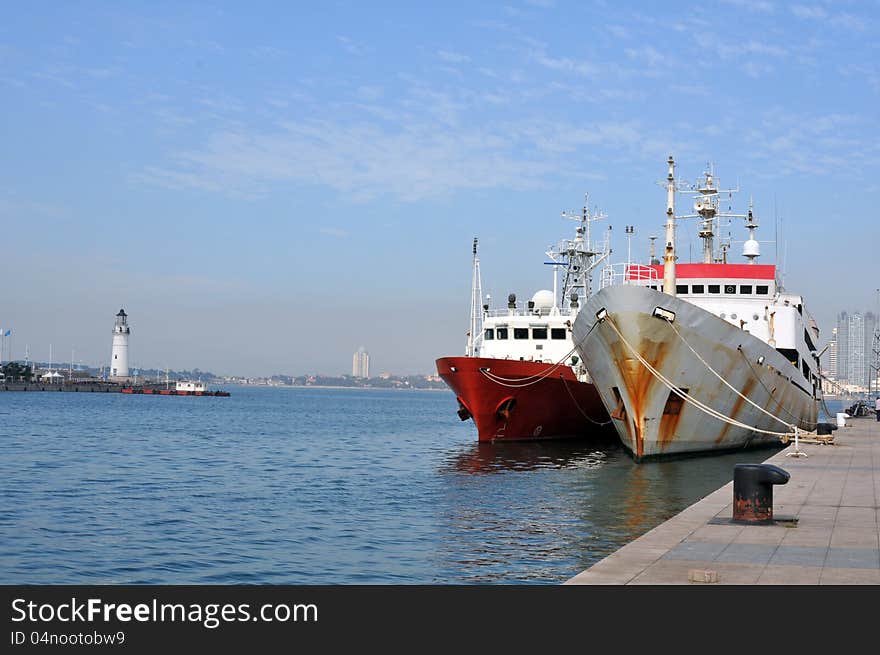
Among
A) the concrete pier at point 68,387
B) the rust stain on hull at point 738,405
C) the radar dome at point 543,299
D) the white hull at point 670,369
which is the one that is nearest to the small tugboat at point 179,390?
the concrete pier at point 68,387

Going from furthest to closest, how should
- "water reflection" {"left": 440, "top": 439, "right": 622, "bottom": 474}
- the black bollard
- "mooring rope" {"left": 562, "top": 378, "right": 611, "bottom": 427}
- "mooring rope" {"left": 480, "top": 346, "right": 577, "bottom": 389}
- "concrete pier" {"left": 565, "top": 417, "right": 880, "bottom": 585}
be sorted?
1. "mooring rope" {"left": 562, "top": 378, "right": 611, "bottom": 427}
2. "mooring rope" {"left": 480, "top": 346, "right": 577, "bottom": 389}
3. "water reflection" {"left": 440, "top": 439, "right": 622, "bottom": 474}
4. the black bollard
5. "concrete pier" {"left": 565, "top": 417, "right": 880, "bottom": 585}

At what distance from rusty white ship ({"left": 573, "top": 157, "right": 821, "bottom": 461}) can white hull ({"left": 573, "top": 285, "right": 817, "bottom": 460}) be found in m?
0.03

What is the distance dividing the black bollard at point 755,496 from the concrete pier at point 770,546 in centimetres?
24

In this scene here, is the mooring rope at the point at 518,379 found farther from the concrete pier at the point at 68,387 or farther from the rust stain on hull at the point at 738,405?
the concrete pier at the point at 68,387

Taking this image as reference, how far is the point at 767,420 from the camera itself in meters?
34.7

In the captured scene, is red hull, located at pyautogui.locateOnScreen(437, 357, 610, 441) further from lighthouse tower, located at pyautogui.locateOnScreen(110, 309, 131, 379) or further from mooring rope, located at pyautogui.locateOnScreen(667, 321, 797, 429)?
lighthouse tower, located at pyautogui.locateOnScreen(110, 309, 131, 379)

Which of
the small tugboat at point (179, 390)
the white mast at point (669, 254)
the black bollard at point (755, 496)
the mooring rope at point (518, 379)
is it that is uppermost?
the white mast at point (669, 254)

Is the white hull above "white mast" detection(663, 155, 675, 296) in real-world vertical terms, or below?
below

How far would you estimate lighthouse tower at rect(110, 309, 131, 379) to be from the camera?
15144 cm

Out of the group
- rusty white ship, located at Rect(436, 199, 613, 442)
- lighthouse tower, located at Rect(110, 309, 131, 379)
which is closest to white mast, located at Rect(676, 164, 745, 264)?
rusty white ship, located at Rect(436, 199, 613, 442)

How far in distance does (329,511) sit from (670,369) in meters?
11.8

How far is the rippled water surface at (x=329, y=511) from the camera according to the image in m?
15.4
